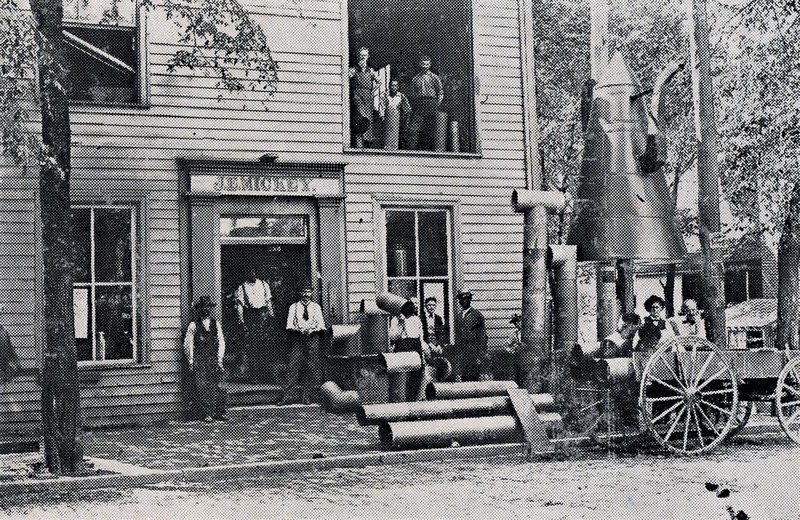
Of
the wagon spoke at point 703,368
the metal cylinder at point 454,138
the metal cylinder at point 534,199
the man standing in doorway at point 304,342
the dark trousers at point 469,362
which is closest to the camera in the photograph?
the wagon spoke at point 703,368

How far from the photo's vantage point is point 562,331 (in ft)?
44.8

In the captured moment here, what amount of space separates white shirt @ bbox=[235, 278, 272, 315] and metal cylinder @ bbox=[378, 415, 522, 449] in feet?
13.3

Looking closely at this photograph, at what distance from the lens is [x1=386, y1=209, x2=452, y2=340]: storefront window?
15.9 meters

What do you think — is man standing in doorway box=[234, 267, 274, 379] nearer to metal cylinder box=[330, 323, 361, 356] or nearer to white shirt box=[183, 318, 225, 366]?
white shirt box=[183, 318, 225, 366]

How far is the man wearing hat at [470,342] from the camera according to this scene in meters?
15.2

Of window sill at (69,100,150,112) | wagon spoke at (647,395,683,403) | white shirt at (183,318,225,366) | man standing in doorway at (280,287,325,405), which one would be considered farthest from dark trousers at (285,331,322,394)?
wagon spoke at (647,395,683,403)

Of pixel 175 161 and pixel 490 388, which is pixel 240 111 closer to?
pixel 175 161

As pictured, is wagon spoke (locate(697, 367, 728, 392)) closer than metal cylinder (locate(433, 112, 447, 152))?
Yes

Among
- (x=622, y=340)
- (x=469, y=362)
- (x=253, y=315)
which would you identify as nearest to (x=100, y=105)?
(x=253, y=315)

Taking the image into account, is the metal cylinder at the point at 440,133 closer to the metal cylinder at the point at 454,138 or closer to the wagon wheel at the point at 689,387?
the metal cylinder at the point at 454,138

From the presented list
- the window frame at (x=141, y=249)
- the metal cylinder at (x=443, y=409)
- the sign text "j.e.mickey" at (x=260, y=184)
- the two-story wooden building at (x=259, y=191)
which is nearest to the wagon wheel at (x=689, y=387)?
the metal cylinder at (x=443, y=409)

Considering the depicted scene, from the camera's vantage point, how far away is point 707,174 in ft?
48.3

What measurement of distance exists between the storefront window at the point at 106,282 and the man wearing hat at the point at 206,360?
0.76 m

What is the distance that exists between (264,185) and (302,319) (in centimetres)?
186
